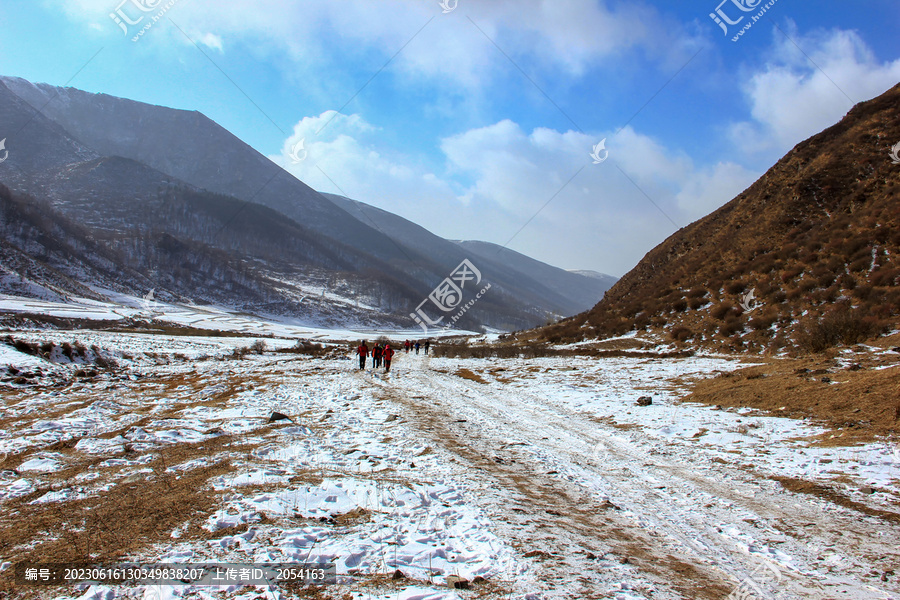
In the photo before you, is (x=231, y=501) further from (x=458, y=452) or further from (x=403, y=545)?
(x=458, y=452)

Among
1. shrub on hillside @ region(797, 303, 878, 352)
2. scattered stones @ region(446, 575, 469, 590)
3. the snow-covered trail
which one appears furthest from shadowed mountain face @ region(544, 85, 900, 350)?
scattered stones @ region(446, 575, 469, 590)

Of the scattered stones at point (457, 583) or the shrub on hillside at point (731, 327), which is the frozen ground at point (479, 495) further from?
the shrub on hillside at point (731, 327)

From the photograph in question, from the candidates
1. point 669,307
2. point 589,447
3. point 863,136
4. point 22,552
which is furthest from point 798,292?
point 22,552

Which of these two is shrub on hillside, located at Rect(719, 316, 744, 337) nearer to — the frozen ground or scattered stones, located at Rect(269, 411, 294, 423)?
the frozen ground

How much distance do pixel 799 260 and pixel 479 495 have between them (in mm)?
33504

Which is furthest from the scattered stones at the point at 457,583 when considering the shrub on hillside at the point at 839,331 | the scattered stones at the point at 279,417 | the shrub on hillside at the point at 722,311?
the shrub on hillside at the point at 722,311

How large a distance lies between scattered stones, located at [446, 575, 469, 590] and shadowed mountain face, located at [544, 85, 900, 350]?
1980 cm

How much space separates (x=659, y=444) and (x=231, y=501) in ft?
26.2

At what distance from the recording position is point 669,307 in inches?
1449

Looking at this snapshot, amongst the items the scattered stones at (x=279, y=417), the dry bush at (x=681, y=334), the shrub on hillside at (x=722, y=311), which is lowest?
the scattered stones at (x=279, y=417)

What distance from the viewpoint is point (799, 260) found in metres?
29.8

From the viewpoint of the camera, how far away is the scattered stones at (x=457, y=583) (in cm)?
362

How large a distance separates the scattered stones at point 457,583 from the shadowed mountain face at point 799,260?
1980 centimetres

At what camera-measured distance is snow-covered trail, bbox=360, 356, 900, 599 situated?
3895mm
